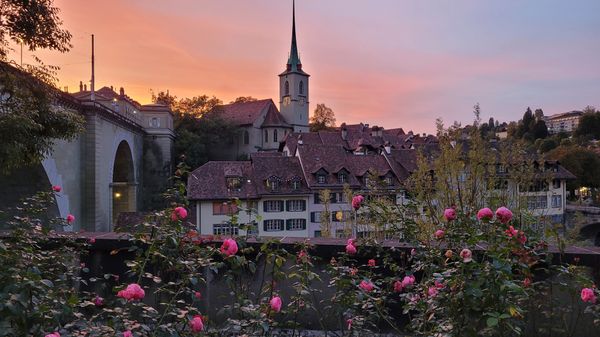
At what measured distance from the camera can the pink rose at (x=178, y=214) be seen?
270cm

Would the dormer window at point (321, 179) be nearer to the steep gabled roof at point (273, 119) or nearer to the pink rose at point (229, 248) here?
the pink rose at point (229, 248)

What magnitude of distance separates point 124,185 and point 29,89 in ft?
97.2

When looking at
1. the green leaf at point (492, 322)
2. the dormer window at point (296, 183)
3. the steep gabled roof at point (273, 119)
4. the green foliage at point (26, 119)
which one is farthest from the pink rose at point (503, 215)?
the steep gabled roof at point (273, 119)

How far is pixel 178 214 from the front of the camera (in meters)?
2.71

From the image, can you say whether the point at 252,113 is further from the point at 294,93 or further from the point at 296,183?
the point at 296,183

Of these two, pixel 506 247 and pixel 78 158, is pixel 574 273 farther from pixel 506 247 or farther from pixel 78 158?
pixel 78 158

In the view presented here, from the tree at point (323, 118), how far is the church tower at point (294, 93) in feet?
34.7

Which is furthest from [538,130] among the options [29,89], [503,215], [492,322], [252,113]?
[492,322]

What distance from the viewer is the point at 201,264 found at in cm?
241

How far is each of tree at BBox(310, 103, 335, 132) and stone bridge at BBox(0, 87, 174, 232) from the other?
4203cm

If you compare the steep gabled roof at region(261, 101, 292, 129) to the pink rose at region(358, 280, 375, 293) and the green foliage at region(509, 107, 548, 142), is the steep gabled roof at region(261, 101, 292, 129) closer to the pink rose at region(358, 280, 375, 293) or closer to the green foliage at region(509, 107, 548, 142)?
the green foliage at region(509, 107, 548, 142)

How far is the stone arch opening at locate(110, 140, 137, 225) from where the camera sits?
3619 cm

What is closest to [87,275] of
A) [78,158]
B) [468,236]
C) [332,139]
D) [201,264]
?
[201,264]

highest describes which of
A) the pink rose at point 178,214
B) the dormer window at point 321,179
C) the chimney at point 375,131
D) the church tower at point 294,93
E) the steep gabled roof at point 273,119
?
the church tower at point 294,93
